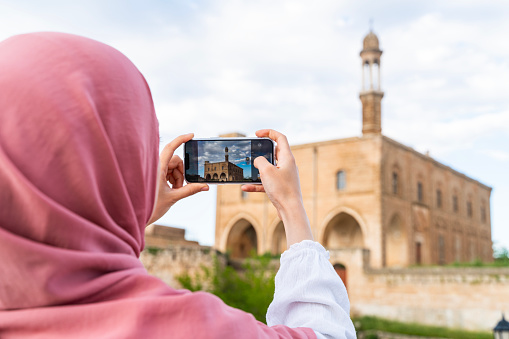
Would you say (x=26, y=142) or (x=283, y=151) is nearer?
(x=26, y=142)

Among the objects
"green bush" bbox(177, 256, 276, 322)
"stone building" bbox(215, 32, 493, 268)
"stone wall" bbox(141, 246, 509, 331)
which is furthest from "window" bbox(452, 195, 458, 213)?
"green bush" bbox(177, 256, 276, 322)

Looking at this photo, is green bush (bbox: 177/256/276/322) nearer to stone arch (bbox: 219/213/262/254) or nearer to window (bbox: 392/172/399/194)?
stone arch (bbox: 219/213/262/254)

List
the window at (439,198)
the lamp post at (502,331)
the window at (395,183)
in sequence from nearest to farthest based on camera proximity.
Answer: the lamp post at (502,331) → the window at (395,183) → the window at (439,198)

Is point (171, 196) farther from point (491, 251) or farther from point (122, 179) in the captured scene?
point (491, 251)

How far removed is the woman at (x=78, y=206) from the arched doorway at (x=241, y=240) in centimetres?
2599

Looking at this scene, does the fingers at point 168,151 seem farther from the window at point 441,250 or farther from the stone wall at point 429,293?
the window at point 441,250

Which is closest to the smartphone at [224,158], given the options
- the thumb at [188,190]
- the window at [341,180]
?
the thumb at [188,190]

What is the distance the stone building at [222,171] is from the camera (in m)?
1.53

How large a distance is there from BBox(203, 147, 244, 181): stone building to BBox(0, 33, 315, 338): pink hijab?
2.21ft

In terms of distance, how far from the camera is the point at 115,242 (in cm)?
83

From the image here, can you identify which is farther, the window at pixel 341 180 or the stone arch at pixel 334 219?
the window at pixel 341 180

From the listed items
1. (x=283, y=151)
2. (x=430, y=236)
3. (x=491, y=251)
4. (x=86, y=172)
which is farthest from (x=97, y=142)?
(x=491, y=251)

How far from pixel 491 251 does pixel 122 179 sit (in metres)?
37.6

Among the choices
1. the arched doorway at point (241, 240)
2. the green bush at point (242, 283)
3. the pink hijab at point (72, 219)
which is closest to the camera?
the pink hijab at point (72, 219)
